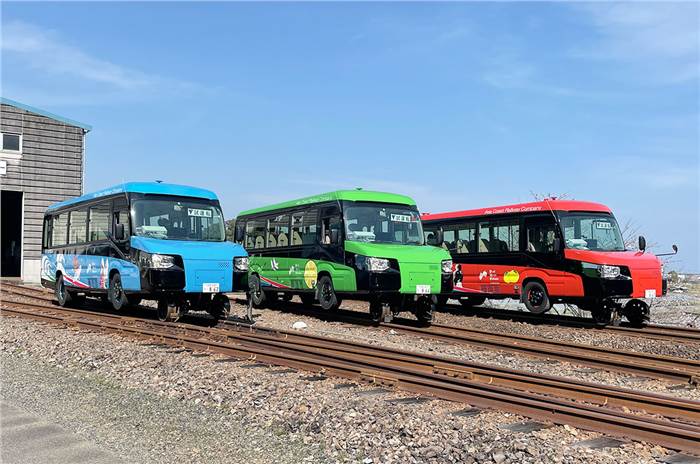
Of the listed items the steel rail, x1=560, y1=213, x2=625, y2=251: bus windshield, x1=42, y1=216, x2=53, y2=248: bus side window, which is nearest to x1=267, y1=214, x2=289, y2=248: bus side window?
x1=42, y1=216, x2=53, y2=248: bus side window

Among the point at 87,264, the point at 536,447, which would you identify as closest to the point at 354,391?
the point at 536,447

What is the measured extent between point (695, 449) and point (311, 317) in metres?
11.8

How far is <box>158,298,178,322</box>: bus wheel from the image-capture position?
13.2 m

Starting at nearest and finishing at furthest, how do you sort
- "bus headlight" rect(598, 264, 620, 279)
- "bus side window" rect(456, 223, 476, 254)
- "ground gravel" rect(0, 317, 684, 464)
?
"ground gravel" rect(0, 317, 684, 464) → "bus headlight" rect(598, 264, 620, 279) → "bus side window" rect(456, 223, 476, 254)

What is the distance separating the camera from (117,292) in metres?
14.1

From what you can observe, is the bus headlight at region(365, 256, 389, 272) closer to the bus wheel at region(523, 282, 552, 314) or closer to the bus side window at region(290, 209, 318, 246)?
→ the bus side window at region(290, 209, 318, 246)

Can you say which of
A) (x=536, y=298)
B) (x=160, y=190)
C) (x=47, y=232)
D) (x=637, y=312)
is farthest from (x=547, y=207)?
(x=47, y=232)

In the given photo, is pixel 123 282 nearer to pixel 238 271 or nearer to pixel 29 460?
pixel 238 271

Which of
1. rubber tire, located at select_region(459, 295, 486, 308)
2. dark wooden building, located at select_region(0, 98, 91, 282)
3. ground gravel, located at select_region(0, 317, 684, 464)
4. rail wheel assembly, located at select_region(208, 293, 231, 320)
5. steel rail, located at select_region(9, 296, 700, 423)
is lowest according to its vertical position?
ground gravel, located at select_region(0, 317, 684, 464)

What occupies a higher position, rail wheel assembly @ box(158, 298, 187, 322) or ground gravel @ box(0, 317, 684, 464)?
rail wheel assembly @ box(158, 298, 187, 322)

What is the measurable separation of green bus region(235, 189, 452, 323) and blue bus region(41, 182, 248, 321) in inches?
72.1

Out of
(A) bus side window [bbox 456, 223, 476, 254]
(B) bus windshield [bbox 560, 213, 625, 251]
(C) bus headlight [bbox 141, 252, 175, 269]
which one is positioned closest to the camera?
(C) bus headlight [bbox 141, 252, 175, 269]

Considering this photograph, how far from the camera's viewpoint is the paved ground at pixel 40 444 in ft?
17.9

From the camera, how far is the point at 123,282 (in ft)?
44.8
